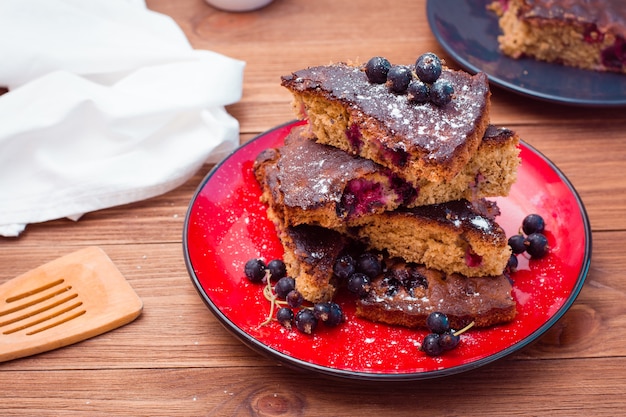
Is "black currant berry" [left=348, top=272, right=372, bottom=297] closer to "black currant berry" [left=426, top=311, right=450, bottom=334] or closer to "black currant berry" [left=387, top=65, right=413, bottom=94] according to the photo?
"black currant berry" [left=426, top=311, right=450, bottom=334]

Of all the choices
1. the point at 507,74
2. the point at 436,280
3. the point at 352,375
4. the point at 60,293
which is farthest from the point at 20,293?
the point at 507,74

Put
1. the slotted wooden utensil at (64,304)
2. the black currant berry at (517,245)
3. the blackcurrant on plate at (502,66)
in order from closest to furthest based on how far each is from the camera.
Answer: the slotted wooden utensil at (64,304) → the black currant berry at (517,245) → the blackcurrant on plate at (502,66)

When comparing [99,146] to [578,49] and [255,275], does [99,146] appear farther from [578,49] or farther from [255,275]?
[578,49]

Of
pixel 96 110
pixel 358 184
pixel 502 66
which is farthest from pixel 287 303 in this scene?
pixel 502 66

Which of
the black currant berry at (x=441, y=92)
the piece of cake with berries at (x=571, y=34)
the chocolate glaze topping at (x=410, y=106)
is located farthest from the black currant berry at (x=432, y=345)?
the piece of cake with berries at (x=571, y=34)

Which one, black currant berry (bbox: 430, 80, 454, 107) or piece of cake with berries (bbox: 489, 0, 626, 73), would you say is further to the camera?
piece of cake with berries (bbox: 489, 0, 626, 73)

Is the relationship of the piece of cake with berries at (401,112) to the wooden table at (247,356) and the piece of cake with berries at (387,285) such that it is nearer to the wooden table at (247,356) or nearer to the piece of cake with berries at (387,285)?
the piece of cake with berries at (387,285)

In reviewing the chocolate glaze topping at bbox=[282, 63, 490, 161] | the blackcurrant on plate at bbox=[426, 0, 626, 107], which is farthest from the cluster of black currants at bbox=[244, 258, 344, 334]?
the blackcurrant on plate at bbox=[426, 0, 626, 107]

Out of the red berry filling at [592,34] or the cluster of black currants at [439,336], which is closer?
the cluster of black currants at [439,336]
